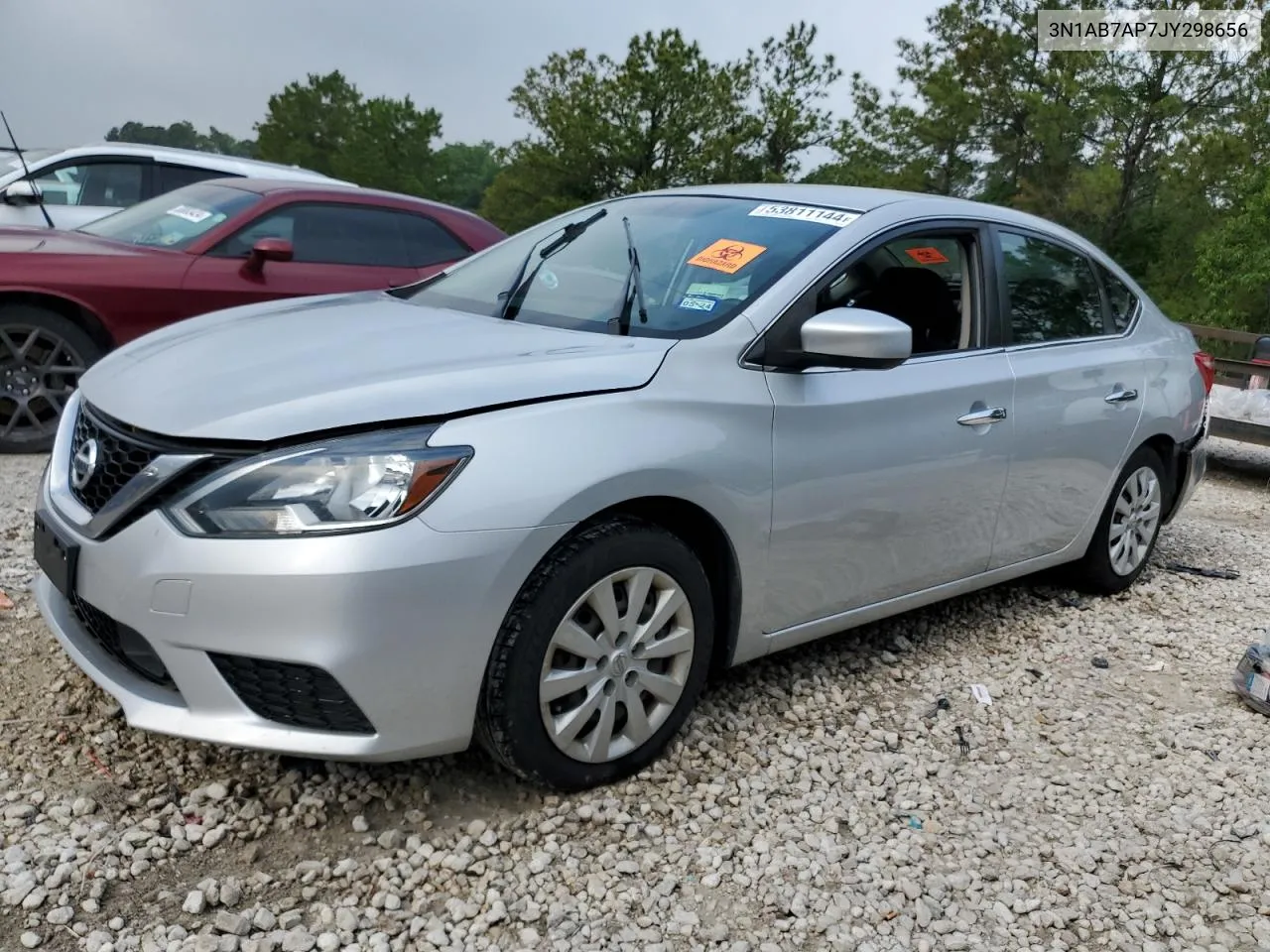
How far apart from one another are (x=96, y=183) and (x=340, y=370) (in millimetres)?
6585

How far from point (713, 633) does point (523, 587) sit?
725mm

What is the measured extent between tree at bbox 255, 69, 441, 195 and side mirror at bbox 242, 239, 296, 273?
1628 inches

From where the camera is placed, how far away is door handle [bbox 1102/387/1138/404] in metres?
4.12

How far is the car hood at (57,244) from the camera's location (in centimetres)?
532

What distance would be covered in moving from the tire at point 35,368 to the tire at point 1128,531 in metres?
4.81

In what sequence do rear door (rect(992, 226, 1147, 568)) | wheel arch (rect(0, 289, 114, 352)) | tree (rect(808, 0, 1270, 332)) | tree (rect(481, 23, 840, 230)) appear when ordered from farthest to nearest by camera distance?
tree (rect(481, 23, 840, 230)), tree (rect(808, 0, 1270, 332)), wheel arch (rect(0, 289, 114, 352)), rear door (rect(992, 226, 1147, 568))

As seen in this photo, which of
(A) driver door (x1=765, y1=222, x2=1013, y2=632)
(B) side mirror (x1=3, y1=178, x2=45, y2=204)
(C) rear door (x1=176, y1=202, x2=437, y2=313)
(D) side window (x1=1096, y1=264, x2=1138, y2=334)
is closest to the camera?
(A) driver door (x1=765, y1=222, x2=1013, y2=632)

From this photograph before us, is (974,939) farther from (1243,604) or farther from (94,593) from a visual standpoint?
(1243,604)

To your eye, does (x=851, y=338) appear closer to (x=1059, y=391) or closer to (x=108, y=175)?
(x=1059, y=391)

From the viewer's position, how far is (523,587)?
239cm

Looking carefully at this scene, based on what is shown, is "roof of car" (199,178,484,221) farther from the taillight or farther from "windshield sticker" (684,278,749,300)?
the taillight

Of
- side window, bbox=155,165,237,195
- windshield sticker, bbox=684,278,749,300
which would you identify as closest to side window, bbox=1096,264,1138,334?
windshield sticker, bbox=684,278,749,300

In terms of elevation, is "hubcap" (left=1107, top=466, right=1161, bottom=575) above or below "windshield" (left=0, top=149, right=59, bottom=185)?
below

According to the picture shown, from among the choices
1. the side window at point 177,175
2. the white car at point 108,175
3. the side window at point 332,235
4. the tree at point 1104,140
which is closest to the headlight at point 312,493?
the side window at point 332,235
